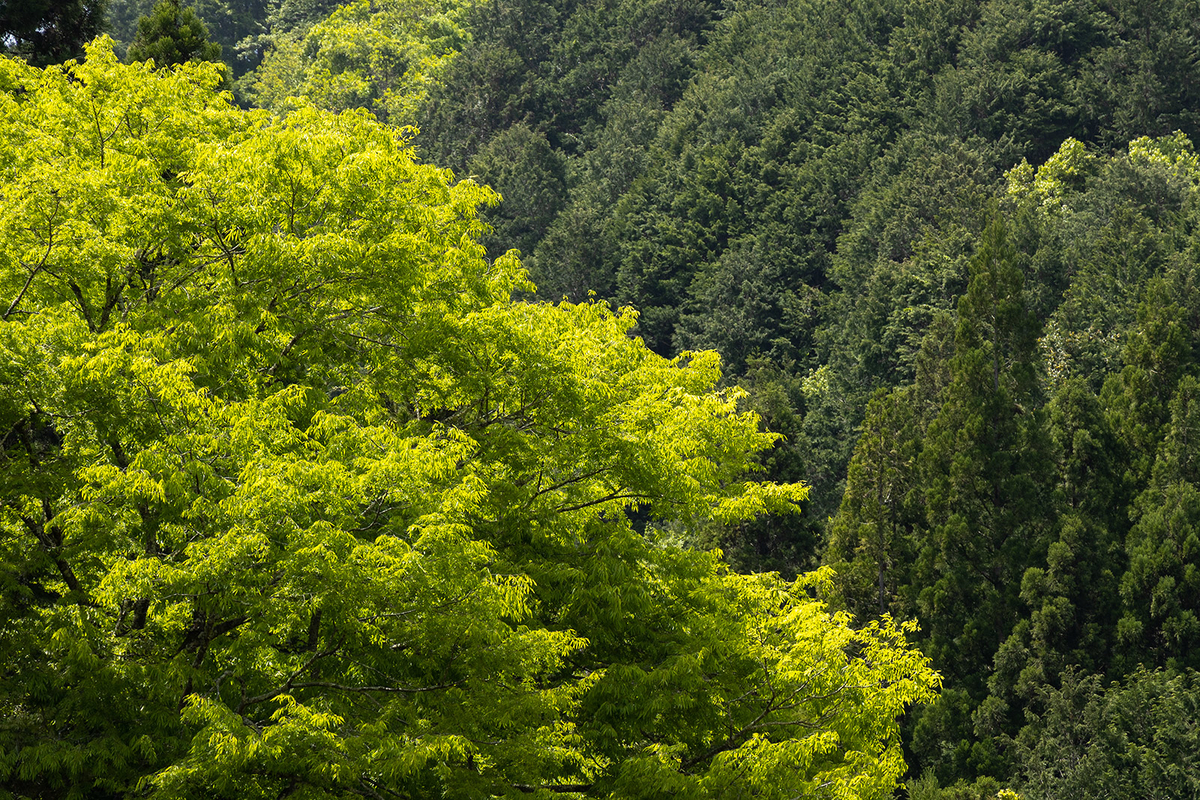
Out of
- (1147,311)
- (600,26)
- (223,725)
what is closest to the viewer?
(223,725)

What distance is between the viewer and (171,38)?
28.7 m

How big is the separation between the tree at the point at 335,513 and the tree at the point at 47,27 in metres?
9.46

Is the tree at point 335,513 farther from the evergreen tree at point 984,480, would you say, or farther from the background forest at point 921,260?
the evergreen tree at point 984,480

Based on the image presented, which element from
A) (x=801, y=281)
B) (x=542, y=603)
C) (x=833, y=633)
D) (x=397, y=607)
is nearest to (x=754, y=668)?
(x=833, y=633)

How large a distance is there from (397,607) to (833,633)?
5.57 metres

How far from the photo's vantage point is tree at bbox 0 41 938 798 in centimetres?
1090

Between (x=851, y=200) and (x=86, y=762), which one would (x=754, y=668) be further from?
(x=851, y=200)

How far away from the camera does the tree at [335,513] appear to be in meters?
10.9

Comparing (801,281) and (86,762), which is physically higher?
(801,281)

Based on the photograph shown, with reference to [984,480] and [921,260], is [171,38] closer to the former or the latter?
[984,480]

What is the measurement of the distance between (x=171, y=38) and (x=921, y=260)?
48.1 m

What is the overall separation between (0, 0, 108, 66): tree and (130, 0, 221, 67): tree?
3.29 ft

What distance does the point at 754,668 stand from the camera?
15570mm

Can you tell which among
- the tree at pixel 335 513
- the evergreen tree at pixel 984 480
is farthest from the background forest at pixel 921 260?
the tree at pixel 335 513
